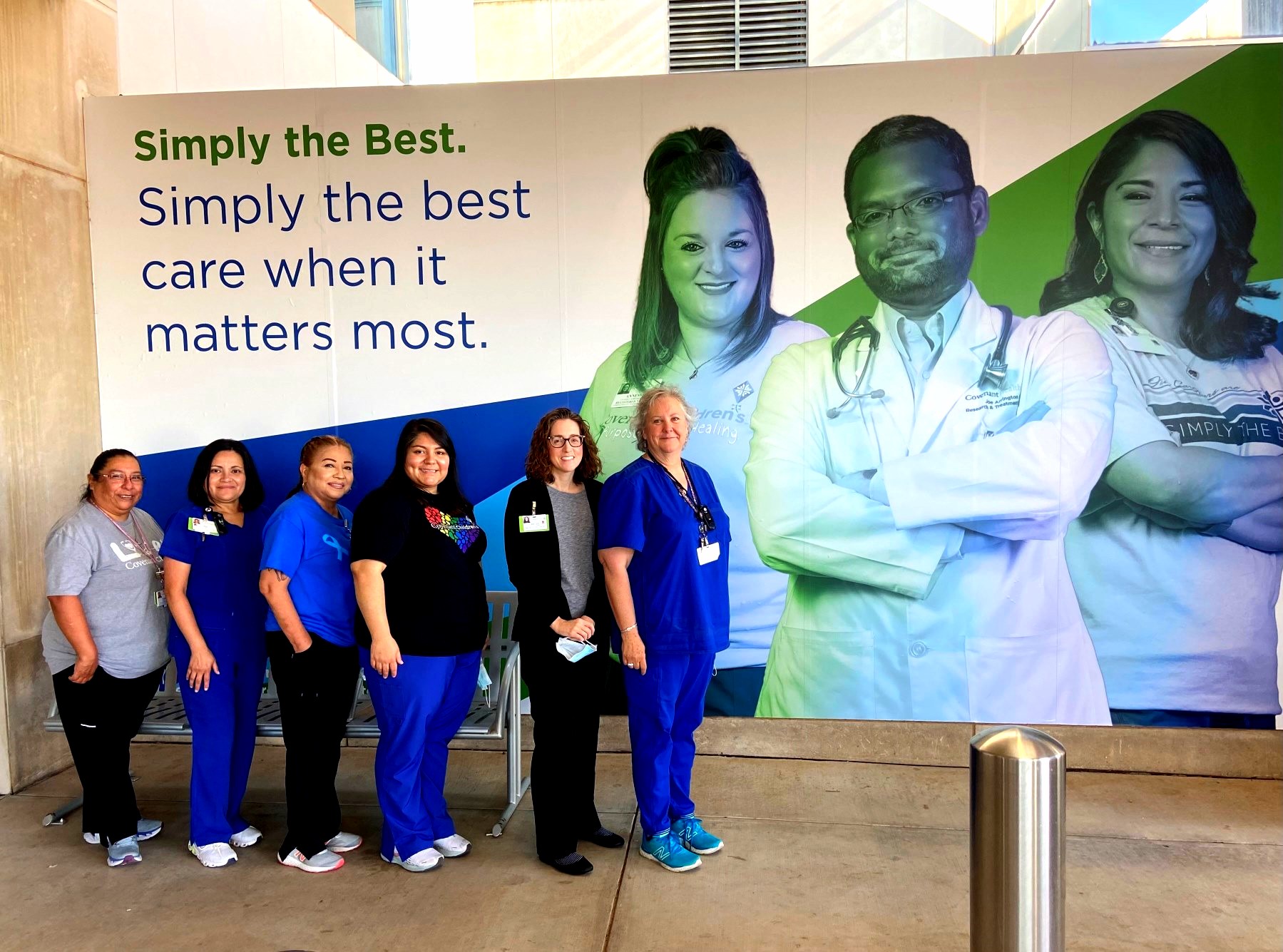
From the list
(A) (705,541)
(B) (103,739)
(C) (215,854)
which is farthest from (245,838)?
(A) (705,541)

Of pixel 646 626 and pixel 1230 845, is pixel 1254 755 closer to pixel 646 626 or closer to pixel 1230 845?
pixel 1230 845

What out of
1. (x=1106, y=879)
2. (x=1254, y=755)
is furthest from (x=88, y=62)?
(x=1254, y=755)

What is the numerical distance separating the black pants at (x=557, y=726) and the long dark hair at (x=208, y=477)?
1.11 m

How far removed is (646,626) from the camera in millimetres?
3434

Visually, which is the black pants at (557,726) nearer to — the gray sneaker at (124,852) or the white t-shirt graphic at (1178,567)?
the gray sneaker at (124,852)

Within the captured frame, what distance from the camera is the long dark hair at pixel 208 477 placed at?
359 cm

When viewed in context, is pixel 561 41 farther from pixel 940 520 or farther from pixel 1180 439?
pixel 1180 439

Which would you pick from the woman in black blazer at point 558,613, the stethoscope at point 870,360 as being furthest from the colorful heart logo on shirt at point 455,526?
the stethoscope at point 870,360

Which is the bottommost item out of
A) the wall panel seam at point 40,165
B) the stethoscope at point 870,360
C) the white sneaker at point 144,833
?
the white sneaker at point 144,833

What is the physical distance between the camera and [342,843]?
3.65 metres

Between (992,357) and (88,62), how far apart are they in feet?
13.6

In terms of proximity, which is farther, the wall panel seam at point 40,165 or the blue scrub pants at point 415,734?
the wall panel seam at point 40,165

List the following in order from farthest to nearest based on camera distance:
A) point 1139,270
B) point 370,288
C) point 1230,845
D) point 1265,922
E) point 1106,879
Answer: point 370,288 < point 1139,270 < point 1230,845 < point 1106,879 < point 1265,922

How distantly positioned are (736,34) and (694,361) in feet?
5.28
